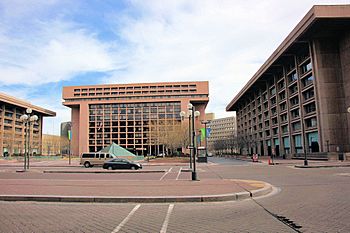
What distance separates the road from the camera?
7.31 metres

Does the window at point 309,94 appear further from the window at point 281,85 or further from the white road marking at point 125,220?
the white road marking at point 125,220

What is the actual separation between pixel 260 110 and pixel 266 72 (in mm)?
19630

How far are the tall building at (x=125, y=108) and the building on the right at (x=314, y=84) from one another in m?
66.2

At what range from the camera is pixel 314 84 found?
5441 centimetres

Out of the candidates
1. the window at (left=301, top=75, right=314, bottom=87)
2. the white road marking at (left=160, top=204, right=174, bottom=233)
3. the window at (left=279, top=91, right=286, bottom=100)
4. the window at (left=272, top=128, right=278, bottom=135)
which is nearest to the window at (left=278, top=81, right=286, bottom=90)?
the window at (left=279, top=91, right=286, bottom=100)

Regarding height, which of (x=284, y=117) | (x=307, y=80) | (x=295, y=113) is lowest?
(x=284, y=117)

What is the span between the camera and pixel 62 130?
597 feet

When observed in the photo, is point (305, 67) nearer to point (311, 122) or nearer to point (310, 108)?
point (310, 108)

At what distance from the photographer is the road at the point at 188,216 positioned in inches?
288

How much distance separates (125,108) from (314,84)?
9885 centimetres

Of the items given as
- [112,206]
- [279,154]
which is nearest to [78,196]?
[112,206]

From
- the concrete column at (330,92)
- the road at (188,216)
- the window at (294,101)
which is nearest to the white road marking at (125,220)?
the road at (188,216)

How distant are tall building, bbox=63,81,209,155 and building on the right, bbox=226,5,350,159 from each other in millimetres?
66158

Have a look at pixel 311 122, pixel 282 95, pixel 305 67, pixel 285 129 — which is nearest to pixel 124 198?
pixel 311 122
